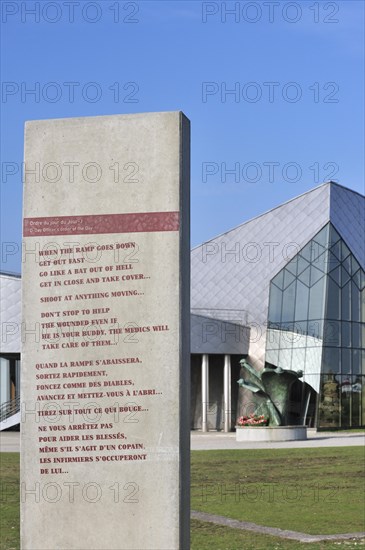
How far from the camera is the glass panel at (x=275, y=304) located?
48969 mm

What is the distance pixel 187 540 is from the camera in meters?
6.29

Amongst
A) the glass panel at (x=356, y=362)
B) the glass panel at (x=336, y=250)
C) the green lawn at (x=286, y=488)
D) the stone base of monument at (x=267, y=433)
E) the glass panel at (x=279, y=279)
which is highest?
the glass panel at (x=336, y=250)

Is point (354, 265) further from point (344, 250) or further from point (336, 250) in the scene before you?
point (336, 250)

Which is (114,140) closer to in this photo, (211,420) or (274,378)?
(274,378)

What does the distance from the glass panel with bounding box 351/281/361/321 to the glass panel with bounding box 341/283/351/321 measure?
24 cm

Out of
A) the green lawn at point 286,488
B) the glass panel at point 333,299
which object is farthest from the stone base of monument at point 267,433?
the glass panel at point 333,299

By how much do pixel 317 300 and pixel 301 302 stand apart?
1219mm

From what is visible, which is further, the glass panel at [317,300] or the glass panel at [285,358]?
the glass panel at [285,358]

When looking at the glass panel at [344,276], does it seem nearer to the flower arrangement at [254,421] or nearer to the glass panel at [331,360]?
the glass panel at [331,360]

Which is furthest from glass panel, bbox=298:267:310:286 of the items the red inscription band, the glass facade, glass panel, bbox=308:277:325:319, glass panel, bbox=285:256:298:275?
the red inscription band

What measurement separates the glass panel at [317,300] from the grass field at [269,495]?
20200 millimetres

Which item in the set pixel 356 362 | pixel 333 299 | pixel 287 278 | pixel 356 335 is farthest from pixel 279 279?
pixel 356 362

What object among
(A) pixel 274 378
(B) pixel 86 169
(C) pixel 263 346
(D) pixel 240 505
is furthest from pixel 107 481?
(C) pixel 263 346

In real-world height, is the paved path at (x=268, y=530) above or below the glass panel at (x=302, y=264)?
below
